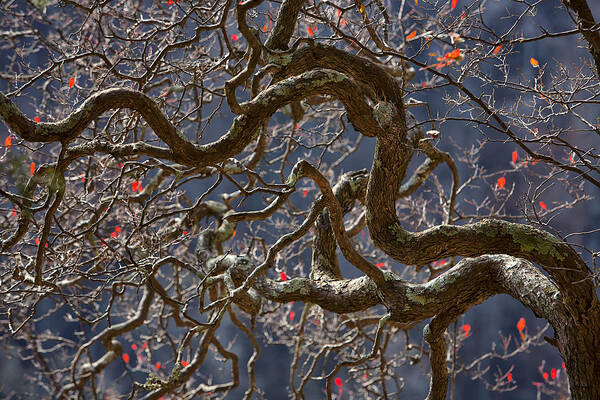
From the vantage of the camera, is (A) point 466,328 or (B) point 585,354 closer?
(B) point 585,354

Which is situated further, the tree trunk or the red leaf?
the red leaf

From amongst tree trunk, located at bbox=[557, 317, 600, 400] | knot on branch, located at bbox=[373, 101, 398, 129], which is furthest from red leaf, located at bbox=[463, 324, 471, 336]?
knot on branch, located at bbox=[373, 101, 398, 129]

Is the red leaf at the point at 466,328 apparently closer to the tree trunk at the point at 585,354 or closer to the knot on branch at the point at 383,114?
the tree trunk at the point at 585,354

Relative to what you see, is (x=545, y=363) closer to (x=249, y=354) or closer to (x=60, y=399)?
(x=249, y=354)

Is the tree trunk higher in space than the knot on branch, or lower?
lower

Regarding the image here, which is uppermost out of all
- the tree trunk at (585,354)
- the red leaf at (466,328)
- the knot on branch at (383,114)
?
the red leaf at (466,328)

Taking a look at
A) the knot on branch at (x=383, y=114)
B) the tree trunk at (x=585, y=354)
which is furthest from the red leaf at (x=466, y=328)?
the knot on branch at (x=383, y=114)

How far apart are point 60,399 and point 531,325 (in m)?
4.25

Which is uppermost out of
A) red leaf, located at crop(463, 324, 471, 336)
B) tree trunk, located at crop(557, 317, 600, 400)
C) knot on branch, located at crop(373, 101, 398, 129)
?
red leaf, located at crop(463, 324, 471, 336)

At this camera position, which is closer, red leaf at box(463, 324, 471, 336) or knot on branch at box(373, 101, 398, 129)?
knot on branch at box(373, 101, 398, 129)

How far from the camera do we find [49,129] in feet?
6.31

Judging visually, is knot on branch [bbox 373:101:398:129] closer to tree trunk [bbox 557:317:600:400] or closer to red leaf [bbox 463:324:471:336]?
tree trunk [bbox 557:317:600:400]

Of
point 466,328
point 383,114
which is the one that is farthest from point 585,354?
point 466,328

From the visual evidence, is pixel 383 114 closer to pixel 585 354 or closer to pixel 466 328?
pixel 585 354
